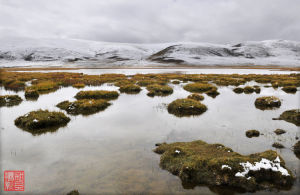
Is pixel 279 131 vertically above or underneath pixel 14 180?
above

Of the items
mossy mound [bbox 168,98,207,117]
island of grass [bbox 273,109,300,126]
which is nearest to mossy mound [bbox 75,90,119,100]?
mossy mound [bbox 168,98,207,117]

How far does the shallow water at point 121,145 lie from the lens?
598cm

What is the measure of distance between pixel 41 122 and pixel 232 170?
32.1 feet

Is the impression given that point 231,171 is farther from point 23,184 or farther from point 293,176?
Answer: point 23,184

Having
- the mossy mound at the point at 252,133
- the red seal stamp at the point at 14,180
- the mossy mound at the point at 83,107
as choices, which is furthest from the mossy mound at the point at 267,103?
the red seal stamp at the point at 14,180

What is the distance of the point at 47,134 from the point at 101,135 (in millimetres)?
2707

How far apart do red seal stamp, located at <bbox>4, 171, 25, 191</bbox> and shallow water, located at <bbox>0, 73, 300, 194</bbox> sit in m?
0.15

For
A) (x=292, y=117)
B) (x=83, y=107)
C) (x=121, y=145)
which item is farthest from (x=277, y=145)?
(x=83, y=107)

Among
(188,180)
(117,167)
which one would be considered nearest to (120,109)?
(117,167)

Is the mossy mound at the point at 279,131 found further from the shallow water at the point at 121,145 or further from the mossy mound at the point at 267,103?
the mossy mound at the point at 267,103

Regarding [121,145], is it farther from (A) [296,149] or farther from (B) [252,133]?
(A) [296,149]

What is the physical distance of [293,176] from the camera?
6.04m

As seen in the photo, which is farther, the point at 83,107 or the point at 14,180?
the point at 83,107

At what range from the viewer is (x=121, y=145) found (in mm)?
8758
